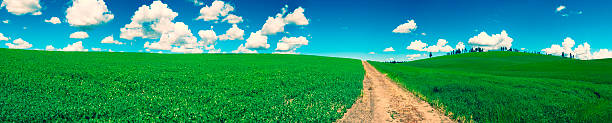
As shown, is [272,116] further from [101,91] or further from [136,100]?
[101,91]

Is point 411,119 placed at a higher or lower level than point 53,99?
lower

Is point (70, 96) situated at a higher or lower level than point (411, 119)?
higher

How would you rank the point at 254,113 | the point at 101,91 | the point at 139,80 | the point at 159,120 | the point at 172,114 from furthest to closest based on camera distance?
the point at 139,80, the point at 101,91, the point at 254,113, the point at 172,114, the point at 159,120

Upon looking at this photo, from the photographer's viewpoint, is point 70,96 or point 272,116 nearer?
point 272,116

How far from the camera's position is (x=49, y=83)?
13492mm

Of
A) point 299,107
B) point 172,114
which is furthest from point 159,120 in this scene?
point 299,107

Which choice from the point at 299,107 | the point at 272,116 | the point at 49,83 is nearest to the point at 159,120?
the point at 272,116

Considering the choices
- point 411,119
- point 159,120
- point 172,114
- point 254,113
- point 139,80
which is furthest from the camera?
point 139,80

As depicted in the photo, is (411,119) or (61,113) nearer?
(61,113)

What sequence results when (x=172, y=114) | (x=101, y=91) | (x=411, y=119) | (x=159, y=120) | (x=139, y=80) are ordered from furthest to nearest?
(x=139, y=80) → (x=101, y=91) → (x=411, y=119) → (x=172, y=114) → (x=159, y=120)

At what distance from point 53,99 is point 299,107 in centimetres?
1163

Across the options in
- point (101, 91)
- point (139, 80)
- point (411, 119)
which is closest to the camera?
point (411, 119)

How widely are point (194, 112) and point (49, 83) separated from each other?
1125 centimetres

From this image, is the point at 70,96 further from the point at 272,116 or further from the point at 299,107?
the point at 299,107
